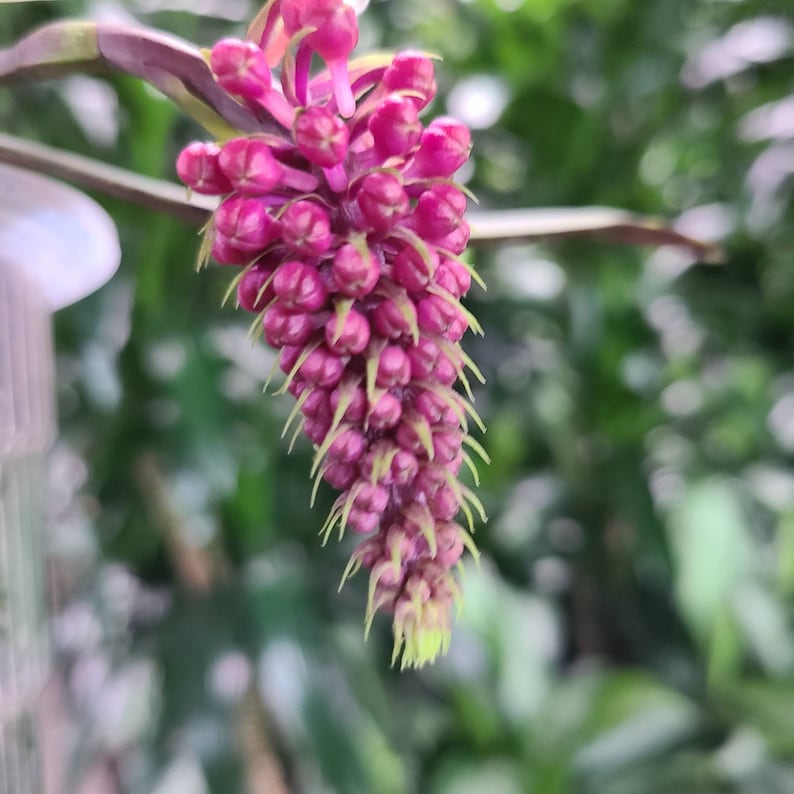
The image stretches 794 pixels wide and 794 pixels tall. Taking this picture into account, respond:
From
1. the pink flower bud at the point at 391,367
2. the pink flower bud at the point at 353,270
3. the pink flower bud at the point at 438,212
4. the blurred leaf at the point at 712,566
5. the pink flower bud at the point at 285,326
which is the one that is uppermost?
the pink flower bud at the point at 438,212

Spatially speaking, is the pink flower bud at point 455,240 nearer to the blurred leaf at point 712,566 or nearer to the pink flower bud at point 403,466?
the pink flower bud at point 403,466

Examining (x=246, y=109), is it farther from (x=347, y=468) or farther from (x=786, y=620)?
(x=786, y=620)

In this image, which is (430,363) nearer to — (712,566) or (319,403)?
(319,403)

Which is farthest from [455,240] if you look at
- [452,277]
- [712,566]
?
[712,566]

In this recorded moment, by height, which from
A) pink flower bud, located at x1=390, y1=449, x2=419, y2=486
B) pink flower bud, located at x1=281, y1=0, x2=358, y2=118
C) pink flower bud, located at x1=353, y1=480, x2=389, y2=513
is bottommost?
pink flower bud, located at x1=353, y1=480, x2=389, y2=513

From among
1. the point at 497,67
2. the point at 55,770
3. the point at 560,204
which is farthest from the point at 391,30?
the point at 55,770

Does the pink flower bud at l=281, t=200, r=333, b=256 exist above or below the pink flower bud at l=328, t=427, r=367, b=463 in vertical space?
above

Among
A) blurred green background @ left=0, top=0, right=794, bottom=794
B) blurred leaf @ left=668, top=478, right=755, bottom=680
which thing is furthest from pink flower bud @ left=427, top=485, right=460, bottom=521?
blurred leaf @ left=668, top=478, right=755, bottom=680

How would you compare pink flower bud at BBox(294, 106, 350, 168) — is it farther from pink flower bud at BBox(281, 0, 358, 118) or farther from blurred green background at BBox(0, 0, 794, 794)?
blurred green background at BBox(0, 0, 794, 794)

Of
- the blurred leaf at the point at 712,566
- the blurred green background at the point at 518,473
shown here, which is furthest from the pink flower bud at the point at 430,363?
the blurred leaf at the point at 712,566
